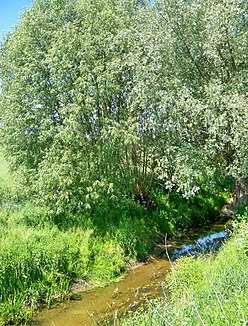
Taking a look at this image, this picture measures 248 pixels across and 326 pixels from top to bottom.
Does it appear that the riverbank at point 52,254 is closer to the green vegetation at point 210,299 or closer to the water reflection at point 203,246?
the water reflection at point 203,246

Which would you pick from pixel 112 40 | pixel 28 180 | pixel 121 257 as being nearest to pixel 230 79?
pixel 112 40

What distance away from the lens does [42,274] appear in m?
11.7

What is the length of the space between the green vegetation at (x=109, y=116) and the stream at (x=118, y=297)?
0.67 m

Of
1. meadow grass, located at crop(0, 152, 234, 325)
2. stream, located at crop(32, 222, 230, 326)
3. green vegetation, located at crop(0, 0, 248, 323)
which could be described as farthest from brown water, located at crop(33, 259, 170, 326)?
green vegetation, located at crop(0, 0, 248, 323)

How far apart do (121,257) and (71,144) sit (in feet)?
14.7

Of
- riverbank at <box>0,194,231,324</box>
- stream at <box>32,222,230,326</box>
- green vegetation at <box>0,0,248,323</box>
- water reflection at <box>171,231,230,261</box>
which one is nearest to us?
stream at <box>32,222,230,326</box>

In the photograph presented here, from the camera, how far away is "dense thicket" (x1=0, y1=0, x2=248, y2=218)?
1361cm

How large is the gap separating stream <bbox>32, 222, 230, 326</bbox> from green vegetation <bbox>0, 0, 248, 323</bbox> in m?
0.67

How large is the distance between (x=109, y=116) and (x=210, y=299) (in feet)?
33.3

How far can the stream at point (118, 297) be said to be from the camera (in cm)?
1009

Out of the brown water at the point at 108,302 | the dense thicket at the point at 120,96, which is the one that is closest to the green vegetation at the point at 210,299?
the brown water at the point at 108,302

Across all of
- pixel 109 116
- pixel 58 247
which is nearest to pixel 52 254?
pixel 58 247

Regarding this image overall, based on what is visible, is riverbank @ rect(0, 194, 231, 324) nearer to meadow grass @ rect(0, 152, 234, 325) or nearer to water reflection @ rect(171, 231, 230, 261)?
meadow grass @ rect(0, 152, 234, 325)

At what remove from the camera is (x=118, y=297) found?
37.3ft
